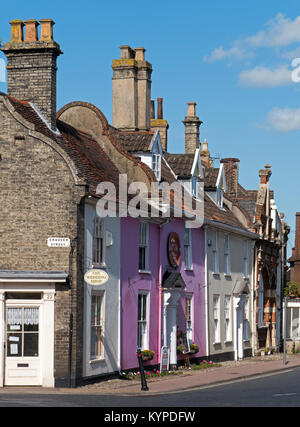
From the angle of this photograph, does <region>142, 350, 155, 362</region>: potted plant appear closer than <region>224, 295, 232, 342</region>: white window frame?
Yes

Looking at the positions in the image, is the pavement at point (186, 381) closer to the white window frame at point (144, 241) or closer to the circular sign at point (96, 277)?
the circular sign at point (96, 277)

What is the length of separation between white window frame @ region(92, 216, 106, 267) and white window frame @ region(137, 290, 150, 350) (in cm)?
347

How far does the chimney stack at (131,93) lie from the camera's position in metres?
38.8

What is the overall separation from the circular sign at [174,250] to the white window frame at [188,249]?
1.23 m

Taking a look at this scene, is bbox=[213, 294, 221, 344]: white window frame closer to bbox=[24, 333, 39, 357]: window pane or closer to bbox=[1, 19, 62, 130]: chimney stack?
bbox=[1, 19, 62, 130]: chimney stack

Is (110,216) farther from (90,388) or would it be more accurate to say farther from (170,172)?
(170,172)

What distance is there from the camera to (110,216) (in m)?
29.0

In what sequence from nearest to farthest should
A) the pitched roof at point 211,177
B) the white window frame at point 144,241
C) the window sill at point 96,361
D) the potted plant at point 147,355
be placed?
the window sill at point 96,361
the potted plant at point 147,355
the white window frame at point 144,241
the pitched roof at point 211,177

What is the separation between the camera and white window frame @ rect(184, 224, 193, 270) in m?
36.7

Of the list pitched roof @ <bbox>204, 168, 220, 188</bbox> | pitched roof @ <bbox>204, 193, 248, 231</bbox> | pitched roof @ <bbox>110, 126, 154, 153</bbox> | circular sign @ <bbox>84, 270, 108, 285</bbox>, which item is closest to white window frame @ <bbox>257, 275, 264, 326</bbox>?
pitched roof @ <bbox>204, 193, 248, 231</bbox>

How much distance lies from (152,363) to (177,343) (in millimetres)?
2923

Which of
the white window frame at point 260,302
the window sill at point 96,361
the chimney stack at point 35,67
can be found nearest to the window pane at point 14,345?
the window sill at point 96,361

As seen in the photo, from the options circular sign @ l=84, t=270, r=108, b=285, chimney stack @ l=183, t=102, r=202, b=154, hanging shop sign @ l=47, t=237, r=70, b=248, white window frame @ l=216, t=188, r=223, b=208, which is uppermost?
chimney stack @ l=183, t=102, r=202, b=154

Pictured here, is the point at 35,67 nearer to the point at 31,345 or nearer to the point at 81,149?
the point at 81,149
